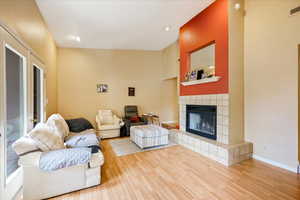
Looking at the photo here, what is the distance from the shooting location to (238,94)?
3.03 metres

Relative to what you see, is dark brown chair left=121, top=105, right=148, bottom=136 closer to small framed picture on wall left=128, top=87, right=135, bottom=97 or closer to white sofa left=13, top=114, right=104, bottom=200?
small framed picture on wall left=128, top=87, right=135, bottom=97

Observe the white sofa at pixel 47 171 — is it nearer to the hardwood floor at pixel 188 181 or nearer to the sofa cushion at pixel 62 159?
the sofa cushion at pixel 62 159

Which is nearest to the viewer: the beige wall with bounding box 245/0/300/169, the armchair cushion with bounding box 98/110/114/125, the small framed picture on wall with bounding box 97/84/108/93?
the beige wall with bounding box 245/0/300/169

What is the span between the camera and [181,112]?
4.19 meters

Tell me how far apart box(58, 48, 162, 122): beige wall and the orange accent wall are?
2450 millimetres

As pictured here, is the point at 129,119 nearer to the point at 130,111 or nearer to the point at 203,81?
the point at 130,111

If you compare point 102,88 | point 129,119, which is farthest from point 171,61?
point 102,88

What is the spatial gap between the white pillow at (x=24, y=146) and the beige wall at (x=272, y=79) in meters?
3.72

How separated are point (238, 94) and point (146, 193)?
2.54 metres

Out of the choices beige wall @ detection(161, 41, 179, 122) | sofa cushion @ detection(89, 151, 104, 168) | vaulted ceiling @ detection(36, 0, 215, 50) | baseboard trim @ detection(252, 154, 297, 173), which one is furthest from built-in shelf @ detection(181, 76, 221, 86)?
sofa cushion @ detection(89, 151, 104, 168)

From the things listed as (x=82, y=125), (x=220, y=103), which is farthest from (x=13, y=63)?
(x=220, y=103)

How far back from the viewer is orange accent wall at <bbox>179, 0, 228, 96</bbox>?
2967 millimetres

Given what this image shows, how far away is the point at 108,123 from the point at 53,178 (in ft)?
11.3

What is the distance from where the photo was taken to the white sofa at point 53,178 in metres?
1.82
